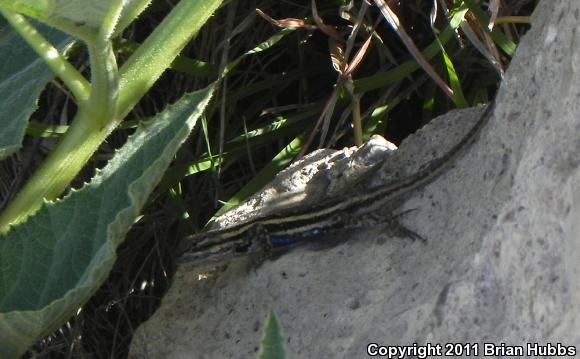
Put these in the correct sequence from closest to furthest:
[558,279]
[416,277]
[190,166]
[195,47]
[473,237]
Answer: [558,279] → [473,237] → [416,277] → [190,166] → [195,47]

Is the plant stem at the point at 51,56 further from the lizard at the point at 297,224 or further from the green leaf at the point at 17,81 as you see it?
the lizard at the point at 297,224

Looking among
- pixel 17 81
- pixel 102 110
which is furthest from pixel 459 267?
pixel 17 81

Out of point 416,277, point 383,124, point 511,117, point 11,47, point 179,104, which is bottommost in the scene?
point 383,124

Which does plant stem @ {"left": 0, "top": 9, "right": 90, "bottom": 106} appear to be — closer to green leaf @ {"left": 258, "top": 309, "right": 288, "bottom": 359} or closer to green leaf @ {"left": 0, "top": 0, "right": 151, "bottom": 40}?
green leaf @ {"left": 0, "top": 0, "right": 151, "bottom": 40}

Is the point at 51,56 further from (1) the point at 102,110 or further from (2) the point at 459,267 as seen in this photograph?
(2) the point at 459,267

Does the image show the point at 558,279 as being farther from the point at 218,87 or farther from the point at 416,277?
the point at 218,87

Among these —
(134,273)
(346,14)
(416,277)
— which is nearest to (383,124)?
(346,14)

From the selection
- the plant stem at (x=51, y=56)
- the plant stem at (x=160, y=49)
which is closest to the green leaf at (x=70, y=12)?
the plant stem at (x=51, y=56)

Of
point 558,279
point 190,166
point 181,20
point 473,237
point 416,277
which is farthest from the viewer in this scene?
point 190,166
